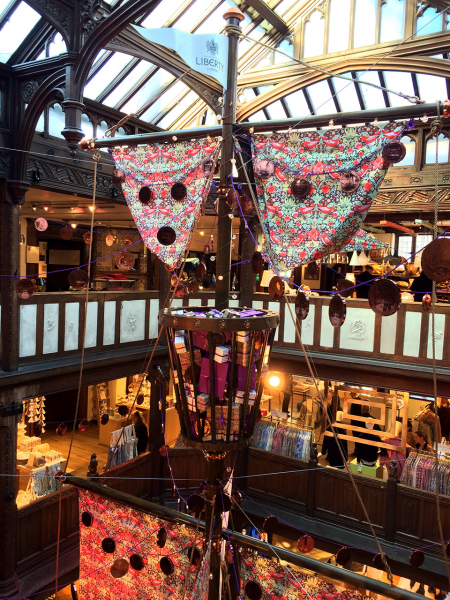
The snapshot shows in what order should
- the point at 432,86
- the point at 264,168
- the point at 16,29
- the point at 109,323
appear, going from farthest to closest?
1. the point at 432,86
2. the point at 109,323
3. the point at 16,29
4. the point at 264,168

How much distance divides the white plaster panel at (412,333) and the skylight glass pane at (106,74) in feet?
18.7

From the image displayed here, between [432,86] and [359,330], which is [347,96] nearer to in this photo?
[432,86]

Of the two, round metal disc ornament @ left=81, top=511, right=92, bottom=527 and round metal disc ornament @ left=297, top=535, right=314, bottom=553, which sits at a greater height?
round metal disc ornament @ left=81, top=511, right=92, bottom=527

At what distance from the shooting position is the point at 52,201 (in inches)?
332

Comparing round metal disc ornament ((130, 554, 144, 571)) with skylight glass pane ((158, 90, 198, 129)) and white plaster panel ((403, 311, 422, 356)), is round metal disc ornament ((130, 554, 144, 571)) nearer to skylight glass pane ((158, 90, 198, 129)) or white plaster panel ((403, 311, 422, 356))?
white plaster panel ((403, 311, 422, 356))

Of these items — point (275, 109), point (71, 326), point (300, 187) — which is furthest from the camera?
point (275, 109)

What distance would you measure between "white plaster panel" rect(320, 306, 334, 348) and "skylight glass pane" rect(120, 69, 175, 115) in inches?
179

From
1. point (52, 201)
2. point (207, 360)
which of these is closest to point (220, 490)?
point (207, 360)

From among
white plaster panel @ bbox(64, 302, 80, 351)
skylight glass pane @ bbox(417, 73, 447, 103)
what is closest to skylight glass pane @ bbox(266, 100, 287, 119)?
skylight glass pane @ bbox(417, 73, 447, 103)

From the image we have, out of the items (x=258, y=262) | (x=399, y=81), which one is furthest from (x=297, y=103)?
(x=258, y=262)

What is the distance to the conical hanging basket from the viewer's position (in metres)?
1.59

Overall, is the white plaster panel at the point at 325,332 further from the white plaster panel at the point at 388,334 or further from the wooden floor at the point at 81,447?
the wooden floor at the point at 81,447

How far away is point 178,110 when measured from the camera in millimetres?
8281

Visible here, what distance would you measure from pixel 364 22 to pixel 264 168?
22.9 feet
